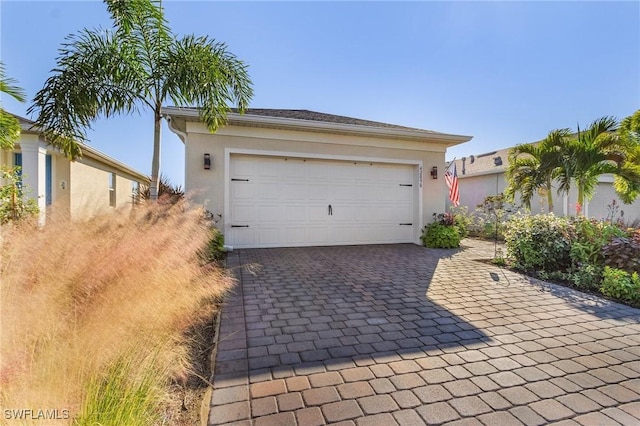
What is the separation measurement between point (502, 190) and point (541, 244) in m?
7.64

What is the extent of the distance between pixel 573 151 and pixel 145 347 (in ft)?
31.8

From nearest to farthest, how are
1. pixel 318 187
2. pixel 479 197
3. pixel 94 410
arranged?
pixel 94 410 < pixel 318 187 < pixel 479 197

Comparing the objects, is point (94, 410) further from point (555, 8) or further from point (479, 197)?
point (479, 197)

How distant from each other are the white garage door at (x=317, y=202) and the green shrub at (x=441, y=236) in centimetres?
52

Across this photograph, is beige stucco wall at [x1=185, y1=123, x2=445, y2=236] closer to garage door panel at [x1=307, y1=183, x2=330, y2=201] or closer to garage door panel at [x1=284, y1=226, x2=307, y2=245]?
garage door panel at [x1=307, y1=183, x2=330, y2=201]

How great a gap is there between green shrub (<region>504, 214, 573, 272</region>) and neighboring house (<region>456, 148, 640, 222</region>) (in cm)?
495

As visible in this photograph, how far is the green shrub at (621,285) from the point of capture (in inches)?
158

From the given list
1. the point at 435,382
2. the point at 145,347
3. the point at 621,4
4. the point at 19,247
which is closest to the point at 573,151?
the point at 621,4

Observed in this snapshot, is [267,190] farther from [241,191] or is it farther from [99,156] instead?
[99,156]

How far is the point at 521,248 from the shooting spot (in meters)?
5.94

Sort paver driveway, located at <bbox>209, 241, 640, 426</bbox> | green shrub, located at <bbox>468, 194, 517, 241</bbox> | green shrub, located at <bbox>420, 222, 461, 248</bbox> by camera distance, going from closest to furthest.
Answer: paver driveway, located at <bbox>209, 241, 640, 426</bbox>
green shrub, located at <bbox>420, 222, 461, 248</bbox>
green shrub, located at <bbox>468, 194, 517, 241</bbox>

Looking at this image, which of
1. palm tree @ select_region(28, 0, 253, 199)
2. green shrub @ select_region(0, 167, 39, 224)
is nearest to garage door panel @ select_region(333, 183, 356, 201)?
palm tree @ select_region(28, 0, 253, 199)

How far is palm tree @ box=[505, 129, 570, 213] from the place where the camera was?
Result: 7.82 m

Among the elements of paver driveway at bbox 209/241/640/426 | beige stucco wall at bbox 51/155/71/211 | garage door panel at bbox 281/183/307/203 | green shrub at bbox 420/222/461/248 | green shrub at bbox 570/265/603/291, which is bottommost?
paver driveway at bbox 209/241/640/426
